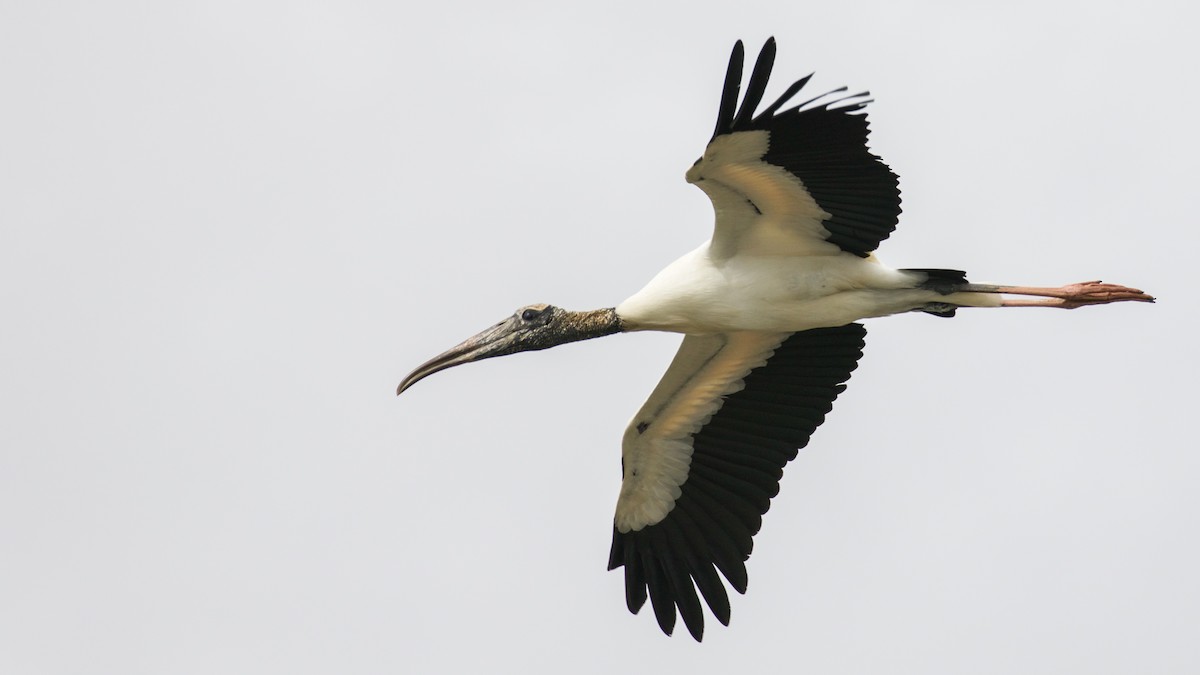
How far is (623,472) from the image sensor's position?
14.1m

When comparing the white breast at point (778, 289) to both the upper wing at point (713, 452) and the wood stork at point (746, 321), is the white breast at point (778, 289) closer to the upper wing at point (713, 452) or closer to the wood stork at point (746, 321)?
the wood stork at point (746, 321)

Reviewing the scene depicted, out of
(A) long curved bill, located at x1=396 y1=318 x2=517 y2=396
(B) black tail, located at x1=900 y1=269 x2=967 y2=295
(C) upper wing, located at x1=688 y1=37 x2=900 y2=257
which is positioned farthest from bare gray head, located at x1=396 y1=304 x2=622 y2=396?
(B) black tail, located at x1=900 y1=269 x2=967 y2=295

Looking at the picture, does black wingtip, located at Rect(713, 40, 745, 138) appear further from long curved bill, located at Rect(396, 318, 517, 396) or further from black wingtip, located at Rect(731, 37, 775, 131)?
long curved bill, located at Rect(396, 318, 517, 396)

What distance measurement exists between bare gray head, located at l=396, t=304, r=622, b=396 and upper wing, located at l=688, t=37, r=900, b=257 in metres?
1.36

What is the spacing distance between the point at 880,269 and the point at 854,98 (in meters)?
1.54

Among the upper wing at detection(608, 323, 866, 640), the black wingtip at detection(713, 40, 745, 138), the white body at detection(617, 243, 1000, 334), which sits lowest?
the upper wing at detection(608, 323, 866, 640)

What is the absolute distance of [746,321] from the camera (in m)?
12.8

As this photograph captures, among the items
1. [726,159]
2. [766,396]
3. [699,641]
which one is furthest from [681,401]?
[726,159]

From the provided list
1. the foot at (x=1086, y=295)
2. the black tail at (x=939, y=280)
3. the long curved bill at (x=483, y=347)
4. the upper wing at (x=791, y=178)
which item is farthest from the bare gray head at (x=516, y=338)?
the foot at (x=1086, y=295)

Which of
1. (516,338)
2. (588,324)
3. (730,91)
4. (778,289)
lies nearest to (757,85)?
(730,91)

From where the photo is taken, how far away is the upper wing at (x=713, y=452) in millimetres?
13609

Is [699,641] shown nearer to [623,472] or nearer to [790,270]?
[623,472]

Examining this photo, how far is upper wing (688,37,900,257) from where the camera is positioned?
11445 millimetres

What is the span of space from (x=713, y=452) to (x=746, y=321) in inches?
53.8
